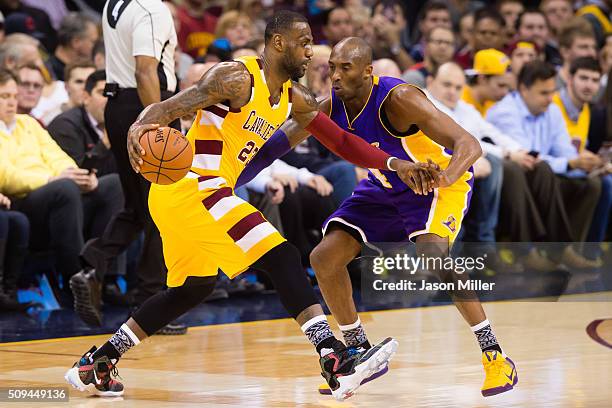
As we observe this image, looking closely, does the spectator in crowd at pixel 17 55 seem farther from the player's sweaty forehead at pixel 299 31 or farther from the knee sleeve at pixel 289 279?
the knee sleeve at pixel 289 279

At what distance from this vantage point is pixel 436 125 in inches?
239

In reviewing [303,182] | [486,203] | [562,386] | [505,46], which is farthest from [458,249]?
[562,386]

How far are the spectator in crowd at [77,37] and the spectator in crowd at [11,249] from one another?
2569mm

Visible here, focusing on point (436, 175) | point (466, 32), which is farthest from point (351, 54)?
point (466, 32)

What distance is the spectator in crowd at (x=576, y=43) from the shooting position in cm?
1332

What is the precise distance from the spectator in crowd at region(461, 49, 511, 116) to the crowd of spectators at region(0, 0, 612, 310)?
0.01m

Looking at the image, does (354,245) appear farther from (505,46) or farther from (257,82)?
(505,46)

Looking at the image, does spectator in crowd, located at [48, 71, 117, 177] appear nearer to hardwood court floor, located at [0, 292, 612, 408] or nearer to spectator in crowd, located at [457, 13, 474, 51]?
hardwood court floor, located at [0, 292, 612, 408]

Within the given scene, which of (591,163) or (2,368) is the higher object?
(2,368)

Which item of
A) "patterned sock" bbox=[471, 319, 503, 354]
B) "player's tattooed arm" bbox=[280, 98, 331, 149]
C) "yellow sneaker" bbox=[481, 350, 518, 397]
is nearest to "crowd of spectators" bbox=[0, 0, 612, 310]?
"player's tattooed arm" bbox=[280, 98, 331, 149]

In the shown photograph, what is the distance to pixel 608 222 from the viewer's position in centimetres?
1212

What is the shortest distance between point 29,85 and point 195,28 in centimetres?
352

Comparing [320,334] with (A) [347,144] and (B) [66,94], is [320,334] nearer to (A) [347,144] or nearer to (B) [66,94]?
(A) [347,144]

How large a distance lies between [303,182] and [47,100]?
2337 mm
